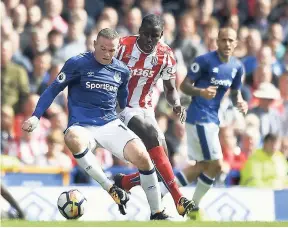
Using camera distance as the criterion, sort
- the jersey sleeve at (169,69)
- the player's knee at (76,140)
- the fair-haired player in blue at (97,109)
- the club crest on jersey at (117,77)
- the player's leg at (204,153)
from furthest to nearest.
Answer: the player's leg at (204,153)
the jersey sleeve at (169,69)
the club crest on jersey at (117,77)
the fair-haired player in blue at (97,109)
the player's knee at (76,140)

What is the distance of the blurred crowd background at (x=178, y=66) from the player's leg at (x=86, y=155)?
12.6 feet

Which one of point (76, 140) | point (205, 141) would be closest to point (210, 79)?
point (205, 141)

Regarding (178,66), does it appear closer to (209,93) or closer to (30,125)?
(209,93)

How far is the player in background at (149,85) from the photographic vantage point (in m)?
13.7

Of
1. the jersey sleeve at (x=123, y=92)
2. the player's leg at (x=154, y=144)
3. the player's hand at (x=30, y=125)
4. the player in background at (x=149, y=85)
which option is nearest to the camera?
the player's hand at (x=30, y=125)

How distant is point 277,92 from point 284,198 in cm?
330

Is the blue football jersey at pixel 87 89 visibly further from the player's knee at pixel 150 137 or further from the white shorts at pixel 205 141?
the white shorts at pixel 205 141

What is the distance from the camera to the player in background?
13.7 m

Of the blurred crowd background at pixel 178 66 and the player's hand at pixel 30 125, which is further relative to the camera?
the blurred crowd background at pixel 178 66

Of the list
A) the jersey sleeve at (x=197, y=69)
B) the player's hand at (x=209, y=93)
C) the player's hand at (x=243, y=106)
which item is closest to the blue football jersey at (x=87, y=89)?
the player's hand at (x=209, y=93)

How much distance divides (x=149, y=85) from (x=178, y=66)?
5269 mm

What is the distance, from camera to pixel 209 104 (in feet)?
51.1

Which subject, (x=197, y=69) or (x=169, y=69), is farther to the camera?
(x=197, y=69)

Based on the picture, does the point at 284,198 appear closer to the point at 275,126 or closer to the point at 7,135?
the point at 275,126
